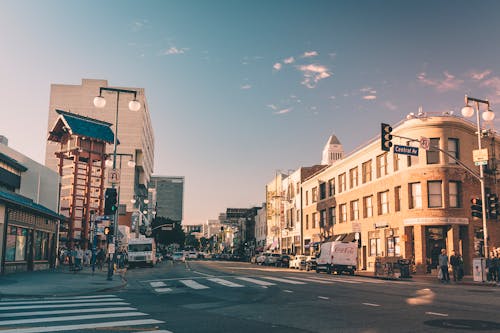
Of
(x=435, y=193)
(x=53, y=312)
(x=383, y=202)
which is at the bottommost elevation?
(x=53, y=312)

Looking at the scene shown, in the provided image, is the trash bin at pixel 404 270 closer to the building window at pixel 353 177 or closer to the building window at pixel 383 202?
the building window at pixel 383 202

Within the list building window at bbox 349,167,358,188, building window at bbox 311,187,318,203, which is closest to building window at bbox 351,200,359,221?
building window at bbox 349,167,358,188

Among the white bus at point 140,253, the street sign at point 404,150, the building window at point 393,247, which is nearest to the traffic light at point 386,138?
the street sign at point 404,150

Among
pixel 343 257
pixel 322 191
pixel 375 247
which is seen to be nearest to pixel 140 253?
pixel 343 257

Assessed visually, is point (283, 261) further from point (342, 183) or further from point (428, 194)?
point (428, 194)

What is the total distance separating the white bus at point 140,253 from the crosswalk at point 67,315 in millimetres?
32896

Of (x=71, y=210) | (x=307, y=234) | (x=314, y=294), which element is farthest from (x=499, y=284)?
(x=71, y=210)

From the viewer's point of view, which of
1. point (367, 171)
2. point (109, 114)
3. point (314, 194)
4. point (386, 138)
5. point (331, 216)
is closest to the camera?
point (386, 138)

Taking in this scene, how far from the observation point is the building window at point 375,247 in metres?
44.5

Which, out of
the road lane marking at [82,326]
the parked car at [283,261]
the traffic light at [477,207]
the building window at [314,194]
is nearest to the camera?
the road lane marking at [82,326]

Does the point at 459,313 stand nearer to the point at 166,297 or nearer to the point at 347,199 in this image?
the point at 166,297

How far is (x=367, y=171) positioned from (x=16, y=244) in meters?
31.4

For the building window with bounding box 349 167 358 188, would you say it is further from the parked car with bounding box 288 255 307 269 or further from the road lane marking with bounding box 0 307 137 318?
the road lane marking with bounding box 0 307 137 318

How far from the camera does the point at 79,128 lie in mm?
65812
